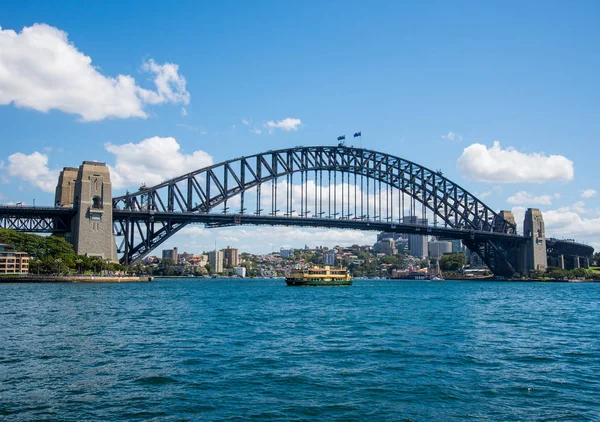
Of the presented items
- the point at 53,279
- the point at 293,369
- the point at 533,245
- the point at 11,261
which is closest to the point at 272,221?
the point at 53,279

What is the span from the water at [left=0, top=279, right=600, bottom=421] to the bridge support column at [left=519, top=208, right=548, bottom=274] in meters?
96.6

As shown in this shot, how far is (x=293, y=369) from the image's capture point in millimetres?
17516

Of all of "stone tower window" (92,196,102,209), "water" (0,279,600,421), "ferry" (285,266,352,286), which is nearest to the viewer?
→ "water" (0,279,600,421)

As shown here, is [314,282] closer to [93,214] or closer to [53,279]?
[93,214]

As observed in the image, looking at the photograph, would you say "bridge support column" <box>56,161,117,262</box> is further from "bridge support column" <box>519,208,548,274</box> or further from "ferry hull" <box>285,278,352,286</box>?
"bridge support column" <box>519,208,548,274</box>

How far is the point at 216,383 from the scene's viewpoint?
15.5 metres

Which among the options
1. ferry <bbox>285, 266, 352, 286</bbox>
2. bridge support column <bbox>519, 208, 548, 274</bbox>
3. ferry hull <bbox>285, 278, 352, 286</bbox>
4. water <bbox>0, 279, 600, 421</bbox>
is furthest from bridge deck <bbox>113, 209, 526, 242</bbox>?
water <bbox>0, 279, 600, 421</bbox>

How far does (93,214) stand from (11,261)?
42.3 feet

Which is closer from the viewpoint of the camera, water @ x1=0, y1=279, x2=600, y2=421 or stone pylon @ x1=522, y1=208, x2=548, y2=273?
water @ x1=0, y1=279, x2=600, y2=421

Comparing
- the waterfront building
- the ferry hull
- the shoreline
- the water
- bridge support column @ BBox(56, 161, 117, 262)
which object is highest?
bridge support column @ BBox(56, 161, 117, 262)

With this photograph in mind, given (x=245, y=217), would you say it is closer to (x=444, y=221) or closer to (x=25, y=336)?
(x=444, y=221)

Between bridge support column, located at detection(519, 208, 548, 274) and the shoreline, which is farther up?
bridge support column, located at detection(519, 208, 548, 274)

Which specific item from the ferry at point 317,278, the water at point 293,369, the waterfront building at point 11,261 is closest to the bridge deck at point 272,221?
the ferry at point 317,278

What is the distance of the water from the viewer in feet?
43.8
